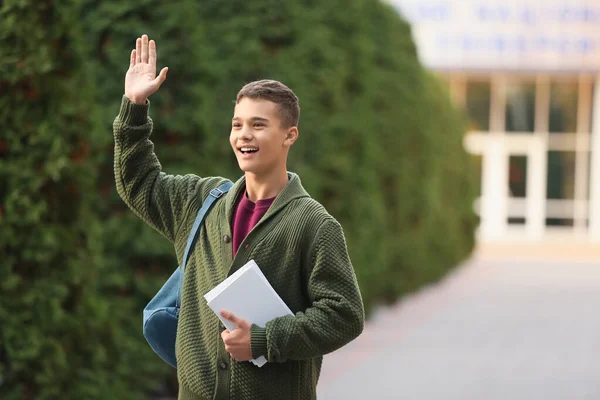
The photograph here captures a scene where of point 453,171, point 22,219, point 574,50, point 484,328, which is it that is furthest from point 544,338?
point 574,50

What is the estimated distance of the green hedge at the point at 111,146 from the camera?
185 inches

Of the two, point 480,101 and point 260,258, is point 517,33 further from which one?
point 260,258

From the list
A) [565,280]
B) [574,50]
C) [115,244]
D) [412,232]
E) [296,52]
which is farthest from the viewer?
[574,50]

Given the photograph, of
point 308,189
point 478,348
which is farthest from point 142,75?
point 478,348

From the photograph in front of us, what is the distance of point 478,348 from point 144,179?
6919mm

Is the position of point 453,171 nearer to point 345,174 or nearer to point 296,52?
point 345,174

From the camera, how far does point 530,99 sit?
2877cm

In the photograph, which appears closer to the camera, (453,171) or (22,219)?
(22,219)

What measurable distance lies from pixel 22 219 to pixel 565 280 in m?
14.0

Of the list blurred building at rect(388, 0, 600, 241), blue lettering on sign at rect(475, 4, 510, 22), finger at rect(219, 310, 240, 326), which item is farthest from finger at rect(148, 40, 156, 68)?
blue lettering on sign at rect(475, 4, 510, 22)

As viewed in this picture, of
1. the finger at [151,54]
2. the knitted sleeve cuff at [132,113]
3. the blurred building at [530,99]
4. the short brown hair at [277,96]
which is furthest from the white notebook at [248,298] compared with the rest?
the blurred building at [530,99]

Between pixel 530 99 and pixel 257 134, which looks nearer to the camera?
pixel 257 134

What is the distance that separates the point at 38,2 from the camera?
4.73 m

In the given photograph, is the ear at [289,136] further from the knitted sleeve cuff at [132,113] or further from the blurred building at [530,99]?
the blurred building at [530,99]
